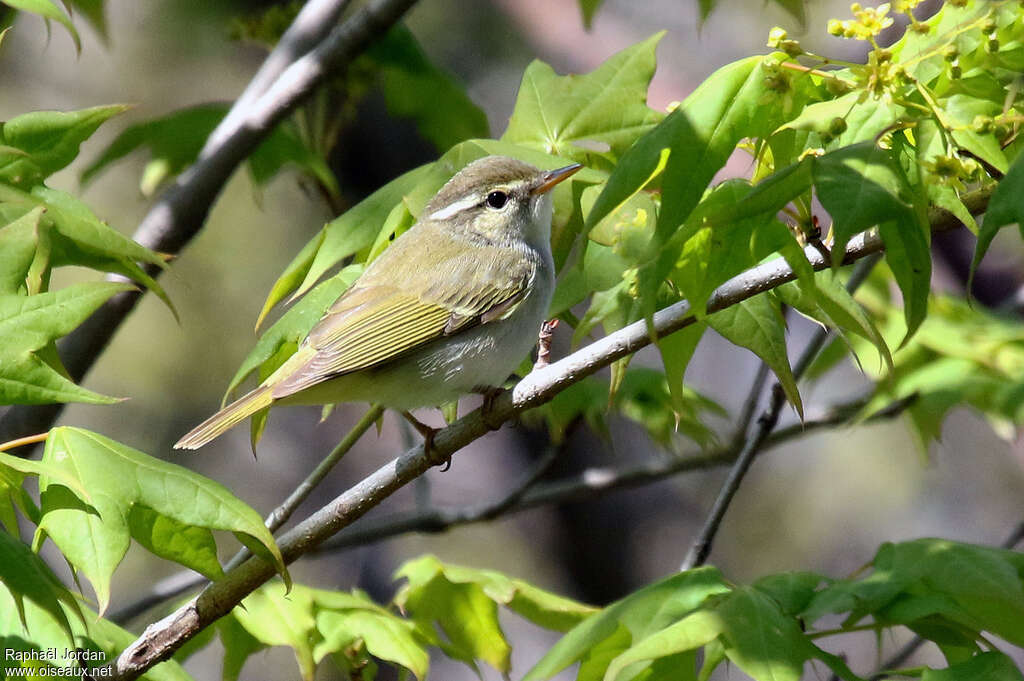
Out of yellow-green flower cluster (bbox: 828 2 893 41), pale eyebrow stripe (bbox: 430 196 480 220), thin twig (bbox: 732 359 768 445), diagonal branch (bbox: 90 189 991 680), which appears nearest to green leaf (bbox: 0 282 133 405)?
diagonal branch (bbox: 90 189 991 680)

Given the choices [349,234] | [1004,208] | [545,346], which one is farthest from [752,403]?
[1004,208]

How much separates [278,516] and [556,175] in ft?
3.67

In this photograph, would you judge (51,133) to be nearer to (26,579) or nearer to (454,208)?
(26,579)

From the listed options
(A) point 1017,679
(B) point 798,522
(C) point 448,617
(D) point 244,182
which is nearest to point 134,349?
(D) point 244,182

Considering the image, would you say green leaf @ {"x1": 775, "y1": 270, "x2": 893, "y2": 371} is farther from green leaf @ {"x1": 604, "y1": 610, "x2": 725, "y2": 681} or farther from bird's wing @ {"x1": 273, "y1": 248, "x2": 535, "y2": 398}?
bird's wing @ {"x1": 273, "y1": 248, "x2": 535, "y2": 398}

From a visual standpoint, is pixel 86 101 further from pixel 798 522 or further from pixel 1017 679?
pixel 1017 679

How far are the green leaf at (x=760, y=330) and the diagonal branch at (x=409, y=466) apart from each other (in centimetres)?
12

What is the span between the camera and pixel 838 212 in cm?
154

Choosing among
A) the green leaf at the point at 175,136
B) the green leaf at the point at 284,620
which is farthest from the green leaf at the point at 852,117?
the green leaf at the point at 175,136

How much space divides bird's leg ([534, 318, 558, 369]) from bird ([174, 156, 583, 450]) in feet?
0.62

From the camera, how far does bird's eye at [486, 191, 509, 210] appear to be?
3439 millimetres

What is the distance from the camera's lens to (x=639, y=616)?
2.26 m

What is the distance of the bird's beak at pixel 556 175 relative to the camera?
8.55 ft

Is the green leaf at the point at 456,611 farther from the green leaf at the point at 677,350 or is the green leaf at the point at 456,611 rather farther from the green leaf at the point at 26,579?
the green leaf at the point at 26,579
